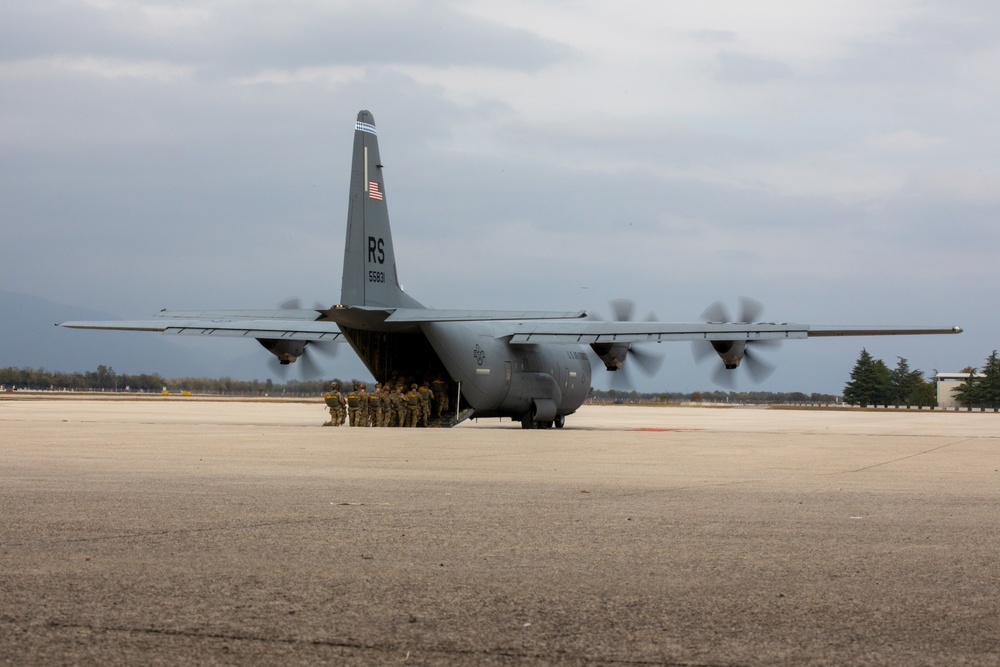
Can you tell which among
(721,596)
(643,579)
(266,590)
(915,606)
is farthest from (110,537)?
(915,606)

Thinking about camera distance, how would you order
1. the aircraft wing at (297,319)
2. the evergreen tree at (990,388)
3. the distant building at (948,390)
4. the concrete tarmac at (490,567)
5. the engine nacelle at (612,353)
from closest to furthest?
the concrete tarmac at (490,567)
the aircraft wing at (297,319)
the engine nacelle at (612,353)
the evergreen tree at (990,388)
the distant building at (948,390)

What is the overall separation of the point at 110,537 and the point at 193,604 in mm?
2805

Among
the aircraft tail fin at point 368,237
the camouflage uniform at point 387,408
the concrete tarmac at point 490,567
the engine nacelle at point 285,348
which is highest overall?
the aircraft tail fin at point 368,237

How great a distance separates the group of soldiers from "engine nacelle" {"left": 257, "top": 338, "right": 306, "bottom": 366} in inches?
108

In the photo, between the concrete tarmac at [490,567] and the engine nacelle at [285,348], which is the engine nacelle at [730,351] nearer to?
the engine nacelle at [285,348]

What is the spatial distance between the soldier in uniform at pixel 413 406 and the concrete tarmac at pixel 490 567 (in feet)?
58.9

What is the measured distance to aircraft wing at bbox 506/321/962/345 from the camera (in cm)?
3148

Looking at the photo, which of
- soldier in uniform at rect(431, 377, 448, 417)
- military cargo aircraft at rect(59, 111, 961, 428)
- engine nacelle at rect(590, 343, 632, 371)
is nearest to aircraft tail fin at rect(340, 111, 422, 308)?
military cargo aircraft at rect(59, 111, 961, 428)

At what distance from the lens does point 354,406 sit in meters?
34.2

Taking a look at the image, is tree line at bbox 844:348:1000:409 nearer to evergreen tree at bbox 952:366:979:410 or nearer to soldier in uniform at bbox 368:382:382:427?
evergreen tree at bbox 952:366:979:410

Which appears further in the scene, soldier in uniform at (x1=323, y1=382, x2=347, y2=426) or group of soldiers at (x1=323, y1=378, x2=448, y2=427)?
soldier in uniform at (x1=323, y1=382, x2=347, y2=426)

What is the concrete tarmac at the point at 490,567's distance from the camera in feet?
17.5

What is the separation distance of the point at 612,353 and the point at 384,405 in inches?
325

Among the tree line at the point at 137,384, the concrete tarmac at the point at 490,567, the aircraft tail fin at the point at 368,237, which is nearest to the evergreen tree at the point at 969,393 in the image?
the tree line at the point at 137,384
